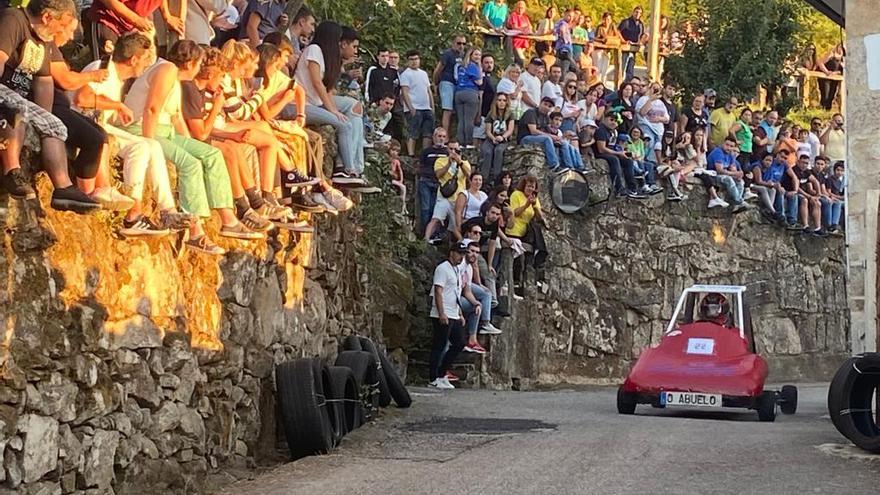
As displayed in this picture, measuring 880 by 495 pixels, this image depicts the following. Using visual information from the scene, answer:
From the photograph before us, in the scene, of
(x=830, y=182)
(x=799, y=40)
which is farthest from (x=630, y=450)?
(x=799, y=40)

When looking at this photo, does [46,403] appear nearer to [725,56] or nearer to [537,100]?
[537,100]

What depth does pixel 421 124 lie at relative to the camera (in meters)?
20.1

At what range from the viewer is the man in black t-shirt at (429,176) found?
19.0 metres

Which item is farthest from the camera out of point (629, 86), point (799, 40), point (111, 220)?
point (799, 40)

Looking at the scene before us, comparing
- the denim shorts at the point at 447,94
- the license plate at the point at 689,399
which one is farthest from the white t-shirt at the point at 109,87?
the denim shorts at the point at 447,94

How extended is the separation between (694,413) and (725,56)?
13589mm

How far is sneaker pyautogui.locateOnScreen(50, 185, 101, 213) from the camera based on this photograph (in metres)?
7.04

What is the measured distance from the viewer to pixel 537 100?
20.9 metres

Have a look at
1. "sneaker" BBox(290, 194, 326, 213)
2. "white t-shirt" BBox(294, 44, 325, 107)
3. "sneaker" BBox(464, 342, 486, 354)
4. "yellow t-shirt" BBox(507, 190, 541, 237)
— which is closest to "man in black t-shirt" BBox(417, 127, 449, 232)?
"yellow t-shirt" BBox(507, 190, 541, 237)

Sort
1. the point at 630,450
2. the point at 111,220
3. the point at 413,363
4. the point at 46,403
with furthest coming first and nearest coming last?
the point at 413,363 → the point at 630,450 → the point at 111,220 → the point at 46,403

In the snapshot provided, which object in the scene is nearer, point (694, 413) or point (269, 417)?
point (269, 417)

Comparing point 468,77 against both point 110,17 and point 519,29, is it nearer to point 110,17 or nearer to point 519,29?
point 519,29

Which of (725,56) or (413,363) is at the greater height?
(725,56)

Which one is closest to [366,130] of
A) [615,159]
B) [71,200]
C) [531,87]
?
[531,87]
